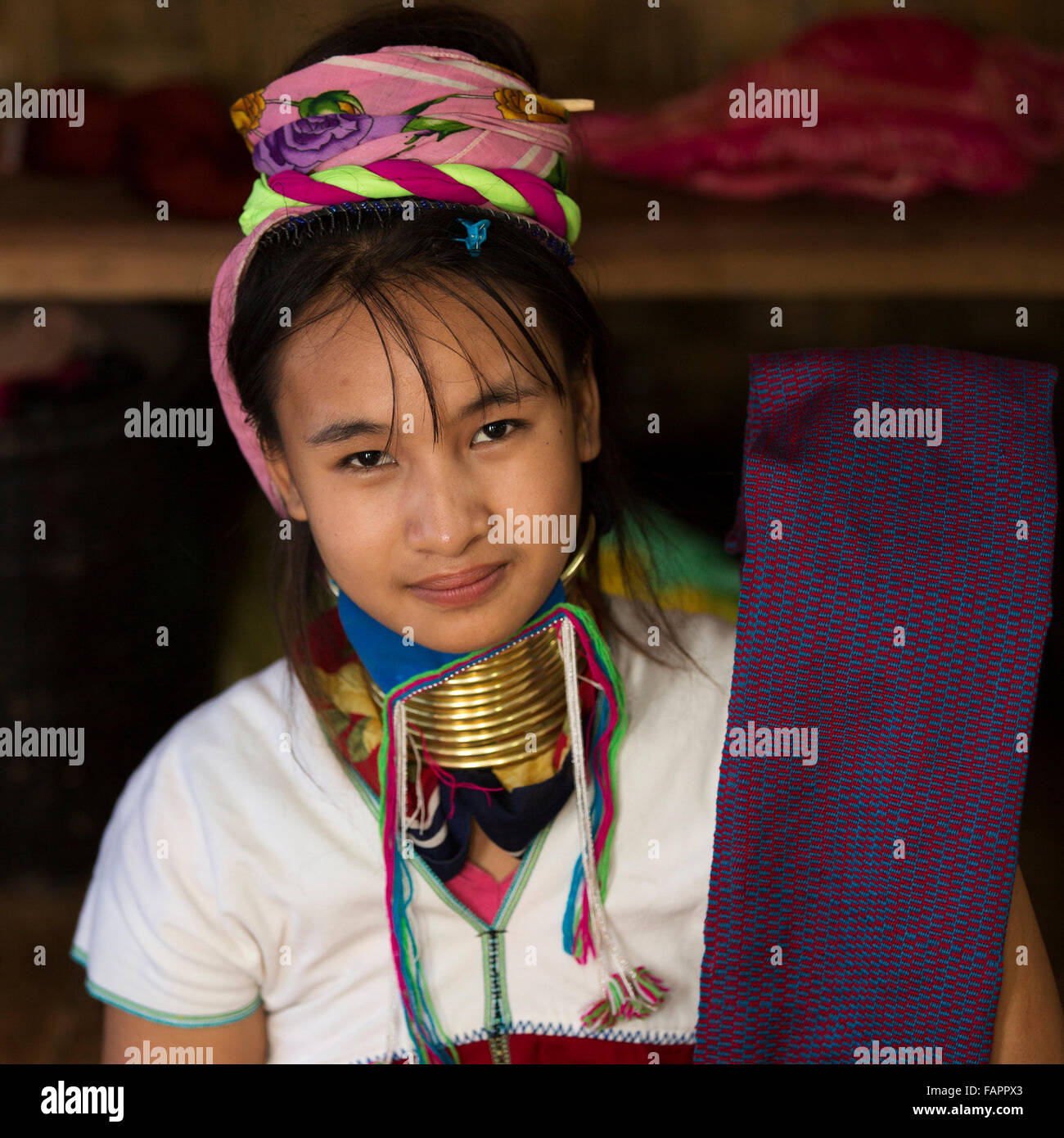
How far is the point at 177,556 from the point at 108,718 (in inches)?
11.2

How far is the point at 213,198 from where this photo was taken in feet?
6.66

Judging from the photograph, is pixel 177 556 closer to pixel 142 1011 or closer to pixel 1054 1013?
pixel 142 1011

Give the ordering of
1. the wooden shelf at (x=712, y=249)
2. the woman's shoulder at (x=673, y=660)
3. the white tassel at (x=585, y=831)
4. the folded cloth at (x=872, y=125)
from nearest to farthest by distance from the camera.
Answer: the white tassel at (x=585, y=831) < the woman's shoulder at (x=673, y=660) < the wooden shelf at (x=712, y=249) < the folded cloth at (x=872, y=125)

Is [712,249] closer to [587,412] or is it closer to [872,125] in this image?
[872,125]

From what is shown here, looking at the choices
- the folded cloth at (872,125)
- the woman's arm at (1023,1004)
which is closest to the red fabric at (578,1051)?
the woman's arm at (1023,1004)

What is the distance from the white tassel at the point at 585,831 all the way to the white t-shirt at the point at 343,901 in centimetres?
3

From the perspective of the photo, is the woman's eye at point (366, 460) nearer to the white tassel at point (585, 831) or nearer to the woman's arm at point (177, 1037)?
the white tassel at point (585, 831)

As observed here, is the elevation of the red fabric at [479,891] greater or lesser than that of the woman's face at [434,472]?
lesser

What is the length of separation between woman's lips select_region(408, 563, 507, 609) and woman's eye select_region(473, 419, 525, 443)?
107mm

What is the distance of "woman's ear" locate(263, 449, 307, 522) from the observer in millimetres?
1143

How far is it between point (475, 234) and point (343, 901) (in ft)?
2.04

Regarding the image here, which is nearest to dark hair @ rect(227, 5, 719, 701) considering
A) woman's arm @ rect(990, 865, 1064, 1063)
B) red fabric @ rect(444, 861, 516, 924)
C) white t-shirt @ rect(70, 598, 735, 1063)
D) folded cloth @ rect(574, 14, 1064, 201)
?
white t-shirt @ rect(70, 598, 735, 1063)

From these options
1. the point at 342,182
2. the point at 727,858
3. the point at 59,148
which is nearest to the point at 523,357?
the point at 342,182

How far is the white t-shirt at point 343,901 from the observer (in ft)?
3.82
